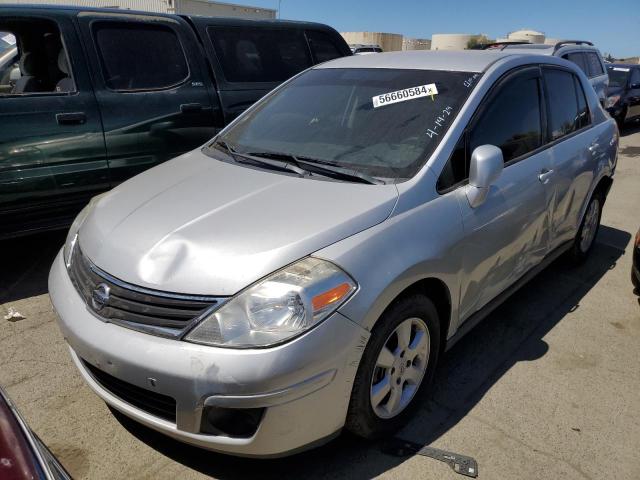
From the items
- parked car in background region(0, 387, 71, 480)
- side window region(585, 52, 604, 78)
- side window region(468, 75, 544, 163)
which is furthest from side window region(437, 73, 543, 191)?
side window region(585, 52, 604, 78)

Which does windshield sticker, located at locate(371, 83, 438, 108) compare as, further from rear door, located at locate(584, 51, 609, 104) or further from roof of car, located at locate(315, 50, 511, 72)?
rear door, located at locate(584, 51, 609, 104)

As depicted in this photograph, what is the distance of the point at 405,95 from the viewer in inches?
114

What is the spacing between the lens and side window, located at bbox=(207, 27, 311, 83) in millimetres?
4836

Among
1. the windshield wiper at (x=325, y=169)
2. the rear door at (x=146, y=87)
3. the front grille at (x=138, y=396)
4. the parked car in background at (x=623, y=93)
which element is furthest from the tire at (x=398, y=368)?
the parked car in background at (x=623, y=93)

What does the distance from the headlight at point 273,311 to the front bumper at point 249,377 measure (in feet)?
0.12

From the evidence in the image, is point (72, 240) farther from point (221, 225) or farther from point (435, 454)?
point (435, 454)

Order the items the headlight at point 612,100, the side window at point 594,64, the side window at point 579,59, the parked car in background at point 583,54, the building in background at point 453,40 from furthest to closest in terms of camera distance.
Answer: the building in background at point 453,40, the headlight at point 612,100, the side window at point 594,64, the side window at point 579,59, the parked car in background at point 583,54

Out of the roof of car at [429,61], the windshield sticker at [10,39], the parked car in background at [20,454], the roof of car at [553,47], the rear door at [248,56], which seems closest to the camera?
the parked car in background at [20,454]

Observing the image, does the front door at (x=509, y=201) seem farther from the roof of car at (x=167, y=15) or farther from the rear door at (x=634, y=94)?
the rear door at (x=634, y=94)

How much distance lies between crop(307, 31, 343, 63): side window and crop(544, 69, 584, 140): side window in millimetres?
2551

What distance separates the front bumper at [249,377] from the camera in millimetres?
1837

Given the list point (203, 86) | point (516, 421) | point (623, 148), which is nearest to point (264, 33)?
point (203, 86)

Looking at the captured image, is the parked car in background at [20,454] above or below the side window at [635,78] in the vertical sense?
above

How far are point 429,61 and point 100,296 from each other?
88.5 inches
